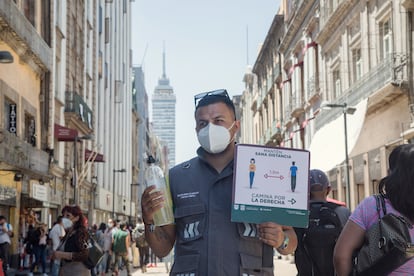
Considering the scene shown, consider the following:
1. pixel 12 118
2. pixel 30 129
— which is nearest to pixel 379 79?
pixel 12 118

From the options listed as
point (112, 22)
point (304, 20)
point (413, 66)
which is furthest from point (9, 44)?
point (112, 22)

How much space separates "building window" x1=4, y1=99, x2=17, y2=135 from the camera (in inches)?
946

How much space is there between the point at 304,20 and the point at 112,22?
25.6 meters

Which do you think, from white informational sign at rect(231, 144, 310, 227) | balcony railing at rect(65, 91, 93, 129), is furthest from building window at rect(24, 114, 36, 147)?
white informational sign at rect(231, 144, 310, 227)

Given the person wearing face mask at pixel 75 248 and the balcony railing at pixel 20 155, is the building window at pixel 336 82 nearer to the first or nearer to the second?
the balcony railing at pixel 20 155

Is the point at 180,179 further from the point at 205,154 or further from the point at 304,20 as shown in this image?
the point at 304,20

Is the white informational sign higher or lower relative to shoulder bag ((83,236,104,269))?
higher

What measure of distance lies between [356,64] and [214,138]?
26.7 m

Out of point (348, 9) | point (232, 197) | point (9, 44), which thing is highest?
point (348, 9)

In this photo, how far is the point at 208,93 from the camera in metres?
4.00

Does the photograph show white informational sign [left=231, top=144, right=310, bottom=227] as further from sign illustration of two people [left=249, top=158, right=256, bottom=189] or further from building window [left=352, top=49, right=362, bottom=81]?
building window [left=352, top=49, right=362, bottom=81]

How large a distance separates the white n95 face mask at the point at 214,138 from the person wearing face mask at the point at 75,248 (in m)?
5.13

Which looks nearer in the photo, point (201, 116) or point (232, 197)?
point (232, 197)

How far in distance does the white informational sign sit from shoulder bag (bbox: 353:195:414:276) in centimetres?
37
